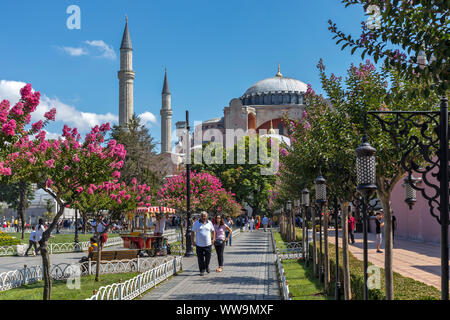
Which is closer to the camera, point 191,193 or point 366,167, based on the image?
point 366,167

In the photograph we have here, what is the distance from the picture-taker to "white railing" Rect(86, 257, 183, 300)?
7579 millimetres

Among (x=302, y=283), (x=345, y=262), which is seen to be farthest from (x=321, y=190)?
(x=302, y=283)

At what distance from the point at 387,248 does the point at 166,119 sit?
74.9 m

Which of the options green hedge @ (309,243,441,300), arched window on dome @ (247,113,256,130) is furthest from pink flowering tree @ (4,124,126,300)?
arched window on dome @ (247,113,256,130)

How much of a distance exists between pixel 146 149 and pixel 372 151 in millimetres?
35271

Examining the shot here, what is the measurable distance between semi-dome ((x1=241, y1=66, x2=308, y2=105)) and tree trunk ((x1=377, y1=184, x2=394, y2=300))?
88984 mm

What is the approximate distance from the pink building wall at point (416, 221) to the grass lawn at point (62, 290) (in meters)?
12.0

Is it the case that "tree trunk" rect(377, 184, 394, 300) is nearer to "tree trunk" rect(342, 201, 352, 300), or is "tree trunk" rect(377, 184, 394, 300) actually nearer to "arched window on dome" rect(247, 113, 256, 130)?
"tree trunk" rect(342, 201, 352, 300)

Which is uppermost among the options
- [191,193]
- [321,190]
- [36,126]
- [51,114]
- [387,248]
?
[51,114]

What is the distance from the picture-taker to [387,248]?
20.4ft

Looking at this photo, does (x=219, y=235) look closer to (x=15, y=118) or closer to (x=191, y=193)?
(x=15, y=118)

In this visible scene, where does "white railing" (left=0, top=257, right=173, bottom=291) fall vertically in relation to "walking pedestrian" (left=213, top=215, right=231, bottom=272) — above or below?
below

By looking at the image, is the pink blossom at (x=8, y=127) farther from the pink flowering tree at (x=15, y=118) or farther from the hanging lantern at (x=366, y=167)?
the hanging lantern at (x=366, y=167)
